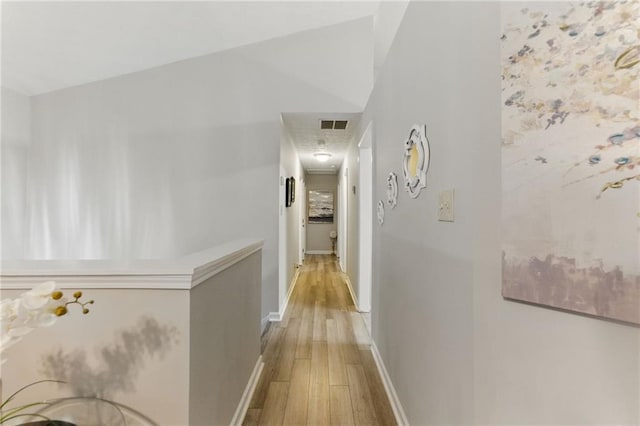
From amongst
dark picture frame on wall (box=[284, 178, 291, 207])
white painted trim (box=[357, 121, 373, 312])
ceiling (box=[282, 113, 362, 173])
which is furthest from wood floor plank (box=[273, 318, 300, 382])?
ceiling (box=[282, 113, 362, 173])

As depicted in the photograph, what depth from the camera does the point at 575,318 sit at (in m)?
0.66

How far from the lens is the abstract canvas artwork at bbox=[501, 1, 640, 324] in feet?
1.83

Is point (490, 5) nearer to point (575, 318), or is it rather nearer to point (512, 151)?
point (512, 151)

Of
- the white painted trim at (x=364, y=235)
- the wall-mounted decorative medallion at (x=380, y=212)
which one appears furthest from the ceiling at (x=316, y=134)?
the wall-mounted decorative medallion at (x=380, y=212)

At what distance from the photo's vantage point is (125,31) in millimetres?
2895

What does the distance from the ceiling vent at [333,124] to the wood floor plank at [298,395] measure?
266 cm

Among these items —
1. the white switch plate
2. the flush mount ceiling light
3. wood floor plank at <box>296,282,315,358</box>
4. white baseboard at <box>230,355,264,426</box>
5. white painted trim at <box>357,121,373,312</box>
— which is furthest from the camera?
the flush mount ceiling light

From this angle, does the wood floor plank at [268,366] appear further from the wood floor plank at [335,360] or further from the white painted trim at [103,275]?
the white painted trim at [103,275]

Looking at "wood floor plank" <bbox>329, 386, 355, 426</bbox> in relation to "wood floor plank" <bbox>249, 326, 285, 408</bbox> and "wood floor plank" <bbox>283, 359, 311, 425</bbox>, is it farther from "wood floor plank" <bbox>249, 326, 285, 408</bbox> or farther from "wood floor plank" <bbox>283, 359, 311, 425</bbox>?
"wood floor plank" <bbox>249, 326, 285, 408</bbox>

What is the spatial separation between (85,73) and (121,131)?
2.28ft

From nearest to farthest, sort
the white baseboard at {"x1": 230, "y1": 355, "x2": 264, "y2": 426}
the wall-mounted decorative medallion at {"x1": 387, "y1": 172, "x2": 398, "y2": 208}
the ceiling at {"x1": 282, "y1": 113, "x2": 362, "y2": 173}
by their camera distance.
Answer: the white baseboard at {"x1": 230, "y1": 355, "x2": 264, "y2": 426} → the wall-mounted decorative medallion at {"x1": 387, "y1": 172, "x2": 398, "y2": 208} → the ceiling at {"x1": 282, "y1": 113, "x2": 362, "y2": 173}

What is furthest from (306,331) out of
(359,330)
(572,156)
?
(572,156)

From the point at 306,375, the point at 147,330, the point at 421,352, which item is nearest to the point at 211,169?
the point at 306,375

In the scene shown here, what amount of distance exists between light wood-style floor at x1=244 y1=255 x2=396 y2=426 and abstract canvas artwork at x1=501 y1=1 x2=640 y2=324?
1.54 metres
